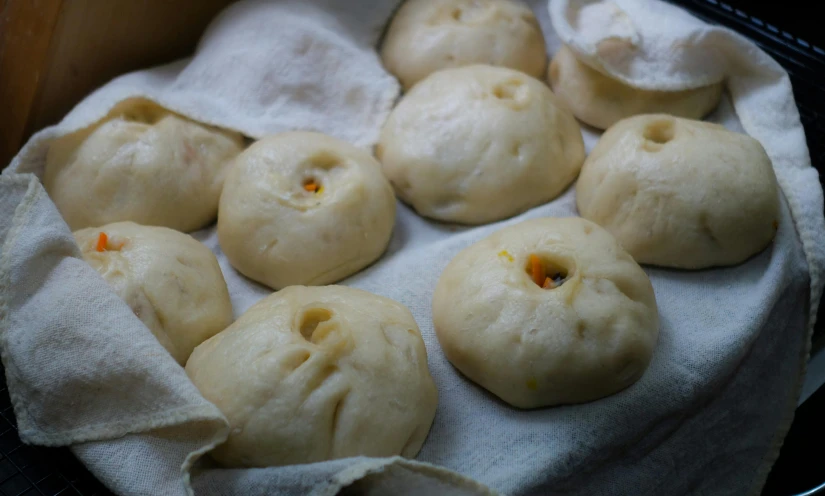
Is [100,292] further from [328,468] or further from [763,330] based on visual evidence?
[763,330]

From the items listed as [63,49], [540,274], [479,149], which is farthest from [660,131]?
[63,49]

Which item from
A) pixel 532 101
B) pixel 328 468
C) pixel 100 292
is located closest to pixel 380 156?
pixel 532 101

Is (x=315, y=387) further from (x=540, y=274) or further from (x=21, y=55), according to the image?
(x=21, y=55)

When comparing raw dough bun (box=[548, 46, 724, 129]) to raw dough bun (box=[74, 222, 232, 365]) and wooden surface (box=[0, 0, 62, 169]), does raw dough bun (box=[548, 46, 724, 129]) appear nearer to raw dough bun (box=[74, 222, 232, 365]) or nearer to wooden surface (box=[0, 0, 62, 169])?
raw dough bun (box=[74, 222, 232, 365])

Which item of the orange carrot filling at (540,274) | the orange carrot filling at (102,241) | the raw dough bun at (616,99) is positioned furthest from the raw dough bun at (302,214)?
the raw dough bun at (616,99)

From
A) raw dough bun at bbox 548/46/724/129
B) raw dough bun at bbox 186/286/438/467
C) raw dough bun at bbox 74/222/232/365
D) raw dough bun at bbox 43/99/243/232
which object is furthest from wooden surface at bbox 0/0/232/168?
raw dough bun at bbox 548/46/724/129
